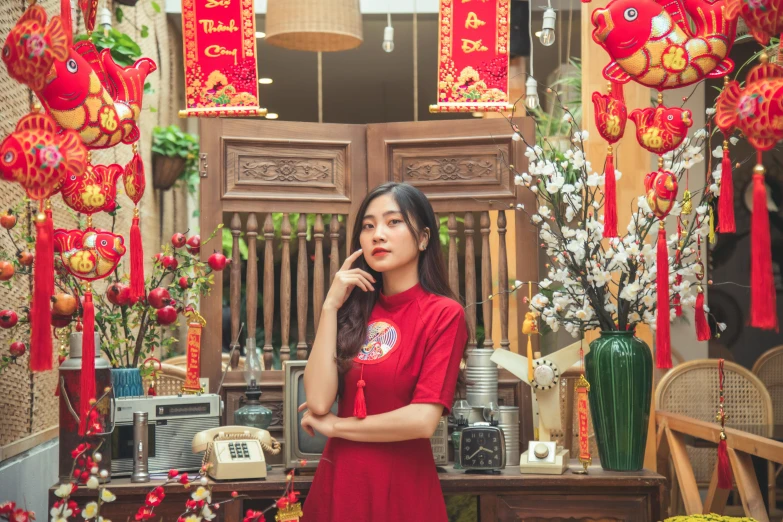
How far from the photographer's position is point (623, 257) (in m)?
2.57

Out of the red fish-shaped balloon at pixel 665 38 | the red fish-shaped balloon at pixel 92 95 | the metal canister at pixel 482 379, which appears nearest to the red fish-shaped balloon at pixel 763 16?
the red fish-shaped balloon at pixel 665 38

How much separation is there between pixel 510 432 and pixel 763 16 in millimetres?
1484

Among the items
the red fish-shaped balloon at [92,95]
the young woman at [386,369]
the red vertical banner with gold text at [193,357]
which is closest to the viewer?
the red fish-shaped balloon at [92,95]

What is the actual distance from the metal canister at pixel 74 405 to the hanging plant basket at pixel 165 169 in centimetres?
329

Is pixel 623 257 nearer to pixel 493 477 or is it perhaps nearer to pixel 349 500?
pixel 493 477

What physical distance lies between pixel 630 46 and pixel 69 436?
1.74 metres

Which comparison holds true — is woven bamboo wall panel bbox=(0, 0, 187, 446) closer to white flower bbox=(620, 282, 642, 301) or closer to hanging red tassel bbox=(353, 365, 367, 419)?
hanging red tassel bbox=(353, 365, 367, 419)

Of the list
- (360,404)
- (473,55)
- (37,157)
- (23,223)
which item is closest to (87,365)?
(37,157)

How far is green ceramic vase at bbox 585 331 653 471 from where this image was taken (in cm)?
252

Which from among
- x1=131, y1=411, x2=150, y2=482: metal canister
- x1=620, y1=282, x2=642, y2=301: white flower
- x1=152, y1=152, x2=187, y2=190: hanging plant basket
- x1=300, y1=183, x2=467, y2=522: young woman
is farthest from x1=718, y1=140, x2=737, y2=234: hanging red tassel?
x1=152, y1=152, x2=187, y2=190: hanging plant basket

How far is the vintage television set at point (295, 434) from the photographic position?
2.57m

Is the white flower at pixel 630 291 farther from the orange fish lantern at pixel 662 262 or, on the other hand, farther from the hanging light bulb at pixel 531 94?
the hanging light bulb at pixel 531 94

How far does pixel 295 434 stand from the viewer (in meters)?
2.57

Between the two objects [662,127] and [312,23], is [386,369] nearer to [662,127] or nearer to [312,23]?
[662,127]
